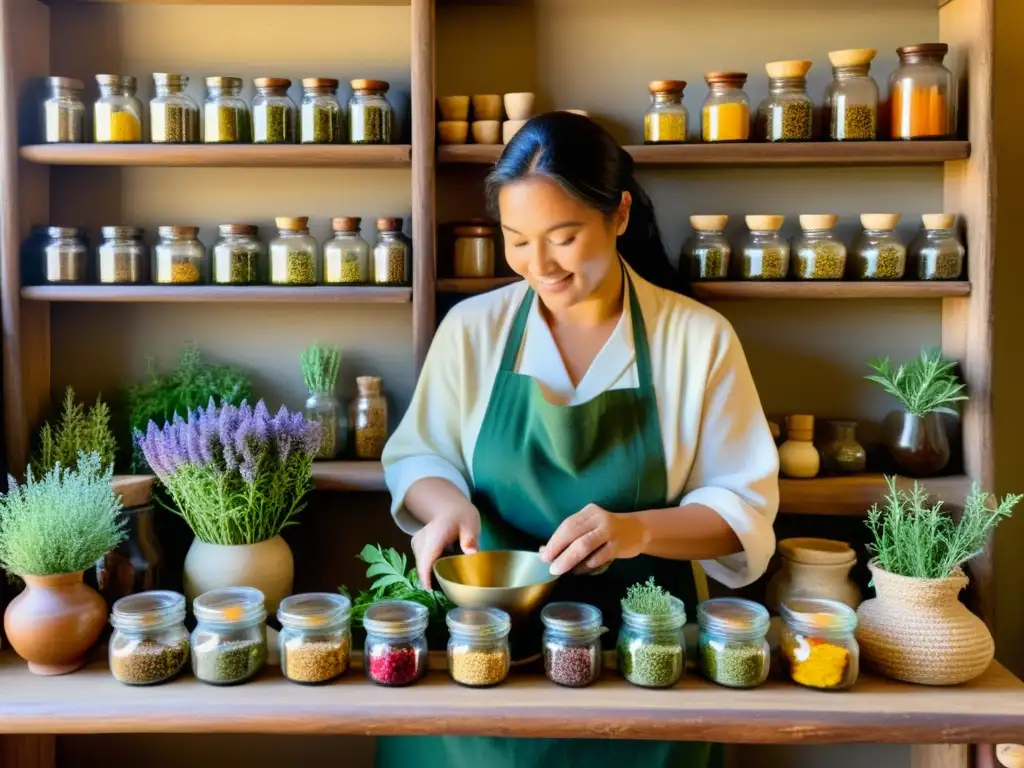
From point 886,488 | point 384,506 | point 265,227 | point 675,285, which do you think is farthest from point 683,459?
point 265,227

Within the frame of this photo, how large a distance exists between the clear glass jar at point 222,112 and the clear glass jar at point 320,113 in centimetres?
15

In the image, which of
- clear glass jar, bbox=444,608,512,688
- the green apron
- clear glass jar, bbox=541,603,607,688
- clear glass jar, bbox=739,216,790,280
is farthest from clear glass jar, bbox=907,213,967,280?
clear glass jar, bbox=444,608,512,688

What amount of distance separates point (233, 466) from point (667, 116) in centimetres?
122

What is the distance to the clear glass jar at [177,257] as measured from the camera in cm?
220

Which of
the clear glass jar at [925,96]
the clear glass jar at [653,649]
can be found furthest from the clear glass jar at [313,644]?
the clear glass jar at [925,96]

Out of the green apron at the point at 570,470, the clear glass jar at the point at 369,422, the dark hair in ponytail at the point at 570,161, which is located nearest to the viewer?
the dark hair in ponytail at the point at 570,161

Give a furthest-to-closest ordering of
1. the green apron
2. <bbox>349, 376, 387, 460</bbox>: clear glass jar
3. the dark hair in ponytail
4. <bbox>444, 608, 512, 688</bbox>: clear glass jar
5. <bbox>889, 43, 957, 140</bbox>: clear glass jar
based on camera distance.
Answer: <bbox>349, 376, 387, 460</bbox>: clear glass jar, <bbox>889, 43, 957, 140</bbox>: clear glass jar, the green apron, the dark hair in ponytail, <bbox>444, 608, 512, 688</bbox>: clear glass jar

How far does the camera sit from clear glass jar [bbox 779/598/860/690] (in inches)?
63.1

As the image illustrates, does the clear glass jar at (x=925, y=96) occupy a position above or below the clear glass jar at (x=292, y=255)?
above

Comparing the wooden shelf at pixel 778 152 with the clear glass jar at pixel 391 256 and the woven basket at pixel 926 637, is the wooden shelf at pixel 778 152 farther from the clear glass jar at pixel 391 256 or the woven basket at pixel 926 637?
the woven basket at pixel 926 637

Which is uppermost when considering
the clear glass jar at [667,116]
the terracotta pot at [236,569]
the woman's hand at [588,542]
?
the clear glass jar at [667,116]

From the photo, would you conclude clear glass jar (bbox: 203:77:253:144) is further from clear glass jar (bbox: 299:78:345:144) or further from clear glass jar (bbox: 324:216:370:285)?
clear glass jar (bbox: 324:216:370:285)

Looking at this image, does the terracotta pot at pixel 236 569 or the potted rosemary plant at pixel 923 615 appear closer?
the potted rosemary plant at pixel 923 615

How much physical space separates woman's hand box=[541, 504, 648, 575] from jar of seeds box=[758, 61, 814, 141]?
40.4 inches
